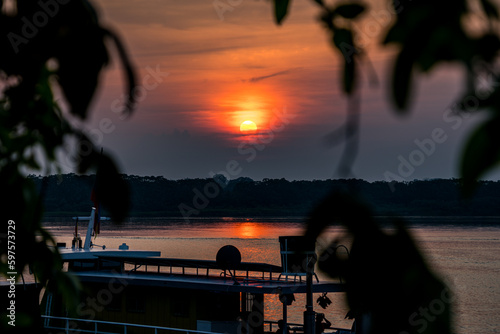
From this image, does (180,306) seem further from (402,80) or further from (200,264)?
(402,80)

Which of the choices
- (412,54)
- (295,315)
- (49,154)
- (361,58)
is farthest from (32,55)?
(295,315)

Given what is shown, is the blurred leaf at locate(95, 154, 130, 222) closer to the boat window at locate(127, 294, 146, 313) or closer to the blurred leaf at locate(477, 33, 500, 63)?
the blurred leaf at locate(477, 33, 500, 63)

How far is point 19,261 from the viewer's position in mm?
1633

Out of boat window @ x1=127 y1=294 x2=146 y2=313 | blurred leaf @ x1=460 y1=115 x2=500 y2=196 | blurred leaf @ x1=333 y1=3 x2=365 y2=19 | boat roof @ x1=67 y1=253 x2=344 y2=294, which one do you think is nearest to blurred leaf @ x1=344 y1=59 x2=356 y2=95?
blurred leaf @ x1=333 y1=3 x2=365 y2=19

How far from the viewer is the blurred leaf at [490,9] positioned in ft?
2.14

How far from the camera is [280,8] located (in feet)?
3.29

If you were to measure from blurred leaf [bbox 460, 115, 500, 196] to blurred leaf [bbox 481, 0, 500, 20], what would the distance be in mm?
182

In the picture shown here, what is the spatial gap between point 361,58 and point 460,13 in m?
0.16

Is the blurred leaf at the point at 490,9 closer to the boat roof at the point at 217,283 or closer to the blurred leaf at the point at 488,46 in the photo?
the blurred leaf at the point at 488,46

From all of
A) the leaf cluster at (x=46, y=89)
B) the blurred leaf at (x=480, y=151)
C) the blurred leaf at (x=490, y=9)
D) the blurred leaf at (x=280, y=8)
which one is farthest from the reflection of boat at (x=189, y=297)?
the blurred leaf at (x=480, y=151)

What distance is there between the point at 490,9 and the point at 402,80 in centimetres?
15

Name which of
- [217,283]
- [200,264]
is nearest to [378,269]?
[217,283]

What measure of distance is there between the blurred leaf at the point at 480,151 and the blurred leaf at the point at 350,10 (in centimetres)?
33

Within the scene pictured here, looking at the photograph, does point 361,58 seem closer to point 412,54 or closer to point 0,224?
point 412,54
